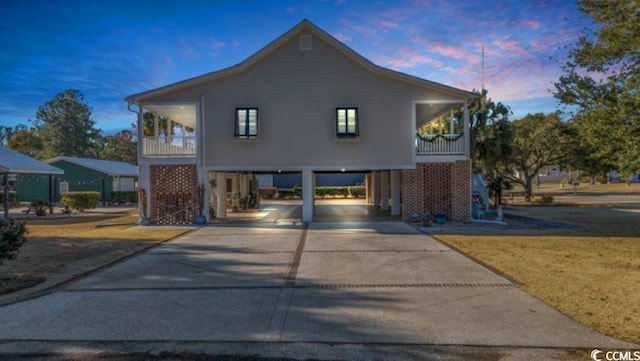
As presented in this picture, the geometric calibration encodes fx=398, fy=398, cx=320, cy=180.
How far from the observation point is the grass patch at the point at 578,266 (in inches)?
230

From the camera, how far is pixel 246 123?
18.1m

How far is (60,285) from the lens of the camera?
7.61 m

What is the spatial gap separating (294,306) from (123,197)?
33.5m

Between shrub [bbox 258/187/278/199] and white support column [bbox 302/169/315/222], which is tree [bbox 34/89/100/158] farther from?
white support column [bbox 302/169/315/222]

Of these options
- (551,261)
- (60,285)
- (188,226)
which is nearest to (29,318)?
(60,285)

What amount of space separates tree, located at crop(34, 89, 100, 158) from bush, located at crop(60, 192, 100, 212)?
48.1 m

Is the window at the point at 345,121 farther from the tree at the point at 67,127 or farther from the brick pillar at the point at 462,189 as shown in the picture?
the tree at the point at 67,127

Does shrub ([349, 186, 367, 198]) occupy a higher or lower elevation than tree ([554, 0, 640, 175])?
lower

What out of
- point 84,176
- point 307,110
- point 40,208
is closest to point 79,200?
point 40,208

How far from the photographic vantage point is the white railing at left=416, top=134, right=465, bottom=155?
18.5 meters

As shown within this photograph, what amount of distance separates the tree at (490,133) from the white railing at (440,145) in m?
7.62

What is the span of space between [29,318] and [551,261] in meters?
10.5

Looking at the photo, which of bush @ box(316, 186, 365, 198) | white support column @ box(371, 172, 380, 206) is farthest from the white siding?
bush @ box(316, 186, 365, 198)

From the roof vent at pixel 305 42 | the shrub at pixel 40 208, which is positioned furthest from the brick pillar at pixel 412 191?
the shrub at pixel 40 208
